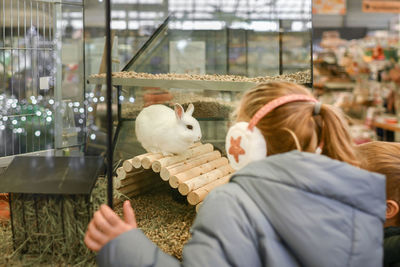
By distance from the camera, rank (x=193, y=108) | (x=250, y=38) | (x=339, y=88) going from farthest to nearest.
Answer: (x=339, y=88)
(x=250, y=38)
(x=193, y=108)

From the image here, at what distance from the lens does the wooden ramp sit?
1849 millimetres

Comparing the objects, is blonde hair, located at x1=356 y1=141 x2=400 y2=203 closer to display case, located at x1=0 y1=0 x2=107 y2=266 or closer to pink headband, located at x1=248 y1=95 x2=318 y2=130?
pink headband, located at x1=248 y1=95 x2=318 y2=130

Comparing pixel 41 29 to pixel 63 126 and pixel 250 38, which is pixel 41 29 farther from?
pixel 250 38

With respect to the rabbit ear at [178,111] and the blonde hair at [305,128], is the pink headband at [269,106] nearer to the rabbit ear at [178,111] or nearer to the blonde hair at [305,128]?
the blonde hair at [305,128]

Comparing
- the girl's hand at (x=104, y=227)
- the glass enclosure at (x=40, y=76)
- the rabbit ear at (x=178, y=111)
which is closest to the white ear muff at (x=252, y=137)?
the girl's hand at (x=104, y=227)

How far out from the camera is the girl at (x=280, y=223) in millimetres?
922

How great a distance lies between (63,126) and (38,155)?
0.90 feet

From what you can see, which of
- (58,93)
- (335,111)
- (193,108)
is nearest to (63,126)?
(58,93)

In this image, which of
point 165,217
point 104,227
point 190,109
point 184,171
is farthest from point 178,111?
point 104,227

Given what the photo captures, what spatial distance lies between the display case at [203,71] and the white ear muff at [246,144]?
735 mm

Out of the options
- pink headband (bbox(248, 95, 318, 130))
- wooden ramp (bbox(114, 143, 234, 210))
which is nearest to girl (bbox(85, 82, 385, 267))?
pink headband (bbox(248, 95, 318, 130))

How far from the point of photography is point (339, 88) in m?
2.68

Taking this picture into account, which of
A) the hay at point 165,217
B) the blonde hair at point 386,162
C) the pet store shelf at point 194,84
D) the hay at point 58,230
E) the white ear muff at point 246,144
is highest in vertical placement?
the pet store shelf at point 194,84

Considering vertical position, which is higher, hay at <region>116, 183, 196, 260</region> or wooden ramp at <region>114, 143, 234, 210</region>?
wooden ramp at <region>114, 143, 234, 210</region>
